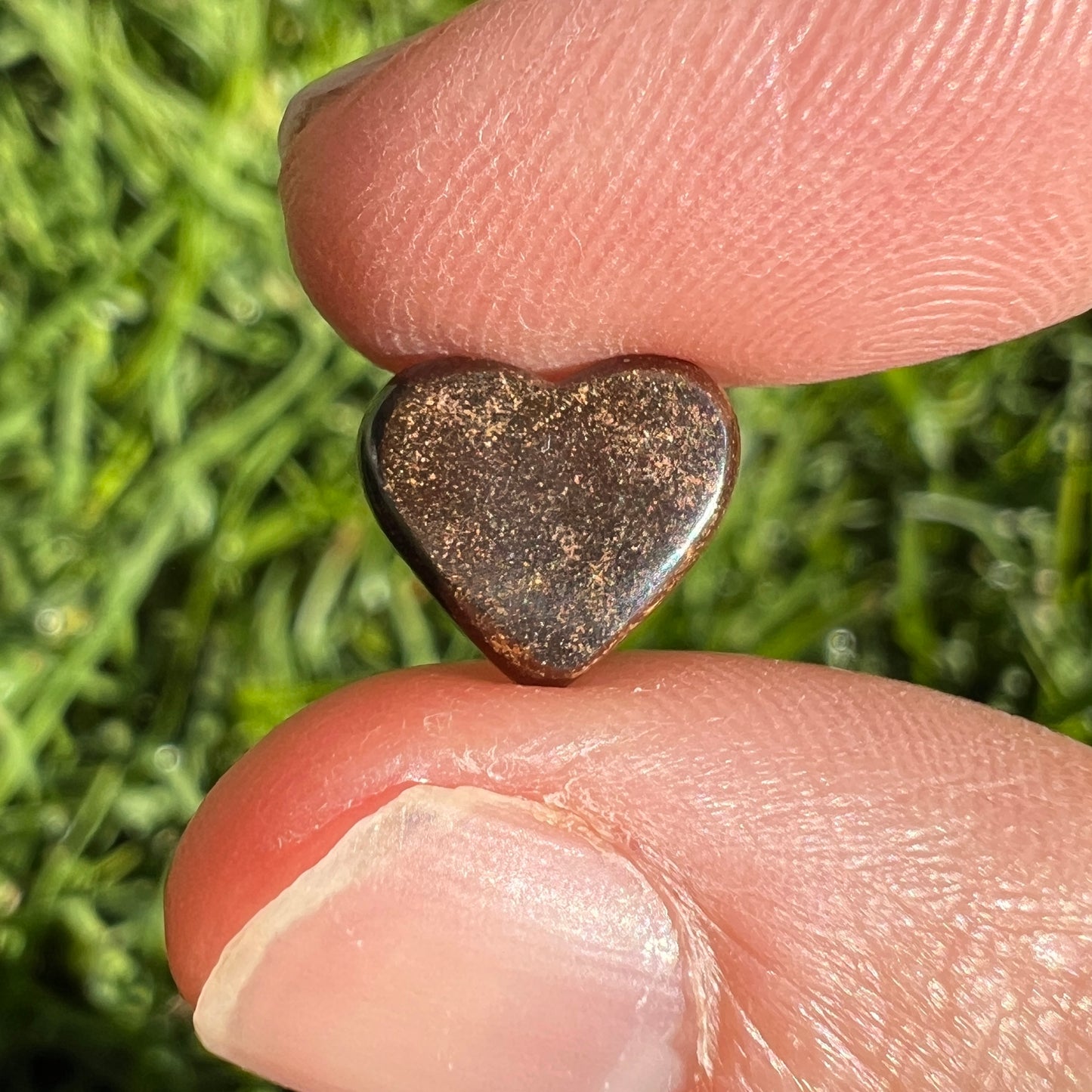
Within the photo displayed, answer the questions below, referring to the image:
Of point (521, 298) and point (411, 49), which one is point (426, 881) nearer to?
point (521, 298)

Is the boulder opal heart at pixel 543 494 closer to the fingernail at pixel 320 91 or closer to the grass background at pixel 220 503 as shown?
the fingernail at pixel 320 91

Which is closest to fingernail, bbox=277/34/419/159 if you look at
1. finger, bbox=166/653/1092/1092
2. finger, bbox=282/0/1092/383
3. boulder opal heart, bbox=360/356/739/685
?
finger, bbox=282/0/1092/383

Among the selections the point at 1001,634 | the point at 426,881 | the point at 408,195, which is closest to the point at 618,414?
the point at 408,195

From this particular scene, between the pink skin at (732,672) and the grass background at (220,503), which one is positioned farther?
the grass background at (220,503)

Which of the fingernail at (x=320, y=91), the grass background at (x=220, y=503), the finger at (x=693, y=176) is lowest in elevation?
the grass background at (x=220, y=503)

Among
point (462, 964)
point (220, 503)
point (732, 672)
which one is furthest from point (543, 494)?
point (220, 503)

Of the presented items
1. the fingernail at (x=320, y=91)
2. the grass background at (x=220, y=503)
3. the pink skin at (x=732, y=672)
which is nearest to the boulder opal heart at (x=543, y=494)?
the pink skin at (x=732, y=672)

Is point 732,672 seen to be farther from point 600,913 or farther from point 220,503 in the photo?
point 220,503
